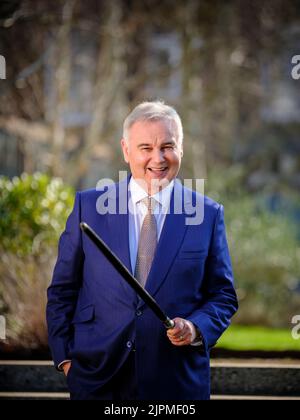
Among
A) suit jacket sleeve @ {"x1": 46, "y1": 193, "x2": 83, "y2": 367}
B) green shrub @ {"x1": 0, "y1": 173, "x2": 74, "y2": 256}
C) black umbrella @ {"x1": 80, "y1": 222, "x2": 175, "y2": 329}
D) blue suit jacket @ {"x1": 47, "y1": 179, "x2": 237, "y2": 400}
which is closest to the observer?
black umbrella @ {"x1": 80, "y1": 222, "x2": 175, "y2": 329}

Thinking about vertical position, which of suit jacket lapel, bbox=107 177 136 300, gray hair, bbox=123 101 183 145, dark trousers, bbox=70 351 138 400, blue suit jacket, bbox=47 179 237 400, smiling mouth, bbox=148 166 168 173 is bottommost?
dark trousers, bbox=70 351 138 400

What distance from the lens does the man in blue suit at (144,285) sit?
10.7 feet

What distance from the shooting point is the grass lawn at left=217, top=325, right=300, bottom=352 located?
23.1 feet

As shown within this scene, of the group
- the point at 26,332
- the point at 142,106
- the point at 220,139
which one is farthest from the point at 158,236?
the point at 220,139

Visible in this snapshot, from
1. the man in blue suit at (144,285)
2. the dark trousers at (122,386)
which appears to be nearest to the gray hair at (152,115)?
the man in blue suit at (144,285)

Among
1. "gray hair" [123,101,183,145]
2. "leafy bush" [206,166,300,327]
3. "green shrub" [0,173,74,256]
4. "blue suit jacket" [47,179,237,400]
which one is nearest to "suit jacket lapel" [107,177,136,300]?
"blue suit jacket" [47,179,237,400]

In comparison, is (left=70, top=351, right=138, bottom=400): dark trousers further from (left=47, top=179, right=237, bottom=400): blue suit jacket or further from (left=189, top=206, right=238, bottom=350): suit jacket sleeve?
(left=189, top=206, right=238, bottom=350): suit jacket sleeve

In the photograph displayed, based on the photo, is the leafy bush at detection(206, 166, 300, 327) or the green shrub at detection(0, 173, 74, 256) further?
the leafy bush at detection(206, 166, 300, 327)

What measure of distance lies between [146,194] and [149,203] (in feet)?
0.16

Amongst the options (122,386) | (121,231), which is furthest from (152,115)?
(122,386)

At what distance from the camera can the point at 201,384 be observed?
3.35m

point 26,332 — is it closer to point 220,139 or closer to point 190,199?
point 190,199

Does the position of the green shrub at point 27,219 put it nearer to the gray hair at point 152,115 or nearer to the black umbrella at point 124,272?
the gray hair at point 152,115

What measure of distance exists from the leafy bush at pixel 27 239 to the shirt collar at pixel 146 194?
126 inches
